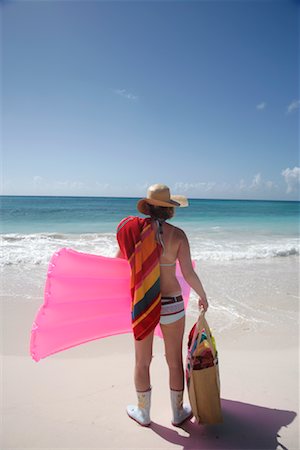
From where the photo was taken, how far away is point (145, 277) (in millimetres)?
2160

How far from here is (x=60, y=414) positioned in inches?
98.6

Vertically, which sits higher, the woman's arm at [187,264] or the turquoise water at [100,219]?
the woman's arm at [187,264]

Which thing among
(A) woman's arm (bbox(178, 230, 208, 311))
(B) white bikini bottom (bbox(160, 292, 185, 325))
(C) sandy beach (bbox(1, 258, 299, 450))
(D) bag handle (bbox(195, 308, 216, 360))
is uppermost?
(A) woman's arm (bbox(178, 230, 208, 311))

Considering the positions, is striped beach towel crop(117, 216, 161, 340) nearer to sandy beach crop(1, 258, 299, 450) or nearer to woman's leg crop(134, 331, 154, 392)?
woman's leg crop(134, 331, 154, 392)

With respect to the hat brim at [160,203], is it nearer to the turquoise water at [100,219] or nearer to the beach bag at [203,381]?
the beach bag at [203,381]

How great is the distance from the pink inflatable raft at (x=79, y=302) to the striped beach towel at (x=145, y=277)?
330mm

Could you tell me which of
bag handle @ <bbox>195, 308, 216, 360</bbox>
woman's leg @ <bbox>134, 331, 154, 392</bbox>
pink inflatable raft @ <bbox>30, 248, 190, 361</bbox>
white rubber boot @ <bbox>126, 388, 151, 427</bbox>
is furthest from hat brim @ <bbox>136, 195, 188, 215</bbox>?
white rubber boot @ <bbox>126, 388, 151, 427</bbox>

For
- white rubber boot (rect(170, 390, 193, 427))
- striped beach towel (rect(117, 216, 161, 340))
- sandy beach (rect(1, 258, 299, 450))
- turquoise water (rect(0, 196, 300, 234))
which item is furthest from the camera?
turquoise water (rect(0, 196, 300, 234))

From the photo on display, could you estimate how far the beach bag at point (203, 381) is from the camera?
7.33ft

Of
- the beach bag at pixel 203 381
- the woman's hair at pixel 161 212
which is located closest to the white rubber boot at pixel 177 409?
the beach bag at pixel 203 381

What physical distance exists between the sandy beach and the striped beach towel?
83 cm

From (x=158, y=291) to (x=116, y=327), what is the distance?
702 millimetres

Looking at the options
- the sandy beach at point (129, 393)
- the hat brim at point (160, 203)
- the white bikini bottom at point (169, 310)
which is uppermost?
the hat brim at point (160, 203)

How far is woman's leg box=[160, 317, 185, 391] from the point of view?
2273 mm
